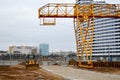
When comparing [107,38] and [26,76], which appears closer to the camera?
[26,76]

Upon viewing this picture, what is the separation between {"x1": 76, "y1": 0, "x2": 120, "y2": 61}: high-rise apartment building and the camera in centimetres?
13888

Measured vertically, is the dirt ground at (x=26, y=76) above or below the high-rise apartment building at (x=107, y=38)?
below

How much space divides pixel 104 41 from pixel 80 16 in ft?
302

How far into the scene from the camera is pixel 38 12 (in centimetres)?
5347

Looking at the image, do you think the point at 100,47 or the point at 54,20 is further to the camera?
the point at 100,47

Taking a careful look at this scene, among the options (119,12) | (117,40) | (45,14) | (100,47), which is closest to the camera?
(45,14)

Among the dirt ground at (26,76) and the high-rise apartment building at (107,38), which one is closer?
the dirt ground at (26,76)

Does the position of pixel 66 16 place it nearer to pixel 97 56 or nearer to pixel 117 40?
pixel 117 40

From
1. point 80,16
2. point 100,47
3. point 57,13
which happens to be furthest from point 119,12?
point 100,47

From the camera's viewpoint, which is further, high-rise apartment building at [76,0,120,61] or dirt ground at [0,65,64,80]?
high-rise apartment building at [76,0,120,61]

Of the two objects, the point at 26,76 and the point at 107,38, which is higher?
the point at 107,38

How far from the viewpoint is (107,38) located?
148m

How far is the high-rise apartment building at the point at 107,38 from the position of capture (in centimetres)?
13888

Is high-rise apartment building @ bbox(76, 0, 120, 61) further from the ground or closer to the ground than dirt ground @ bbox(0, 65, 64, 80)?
further from the ground
